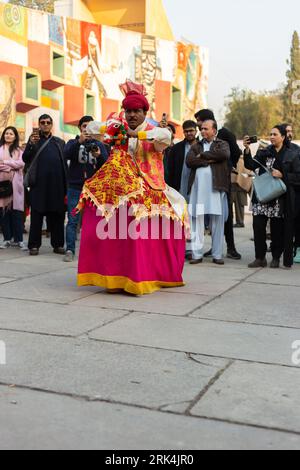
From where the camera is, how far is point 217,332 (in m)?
4.69

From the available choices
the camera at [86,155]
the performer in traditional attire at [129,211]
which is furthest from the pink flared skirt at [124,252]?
the camera at [86,155]

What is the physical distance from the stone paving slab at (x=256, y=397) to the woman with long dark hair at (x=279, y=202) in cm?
430

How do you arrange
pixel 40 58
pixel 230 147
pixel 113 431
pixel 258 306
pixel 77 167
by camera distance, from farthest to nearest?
pixel 40 58
pixel 230 147
pixel 77 167
pixel 258 306
pixel 113 431

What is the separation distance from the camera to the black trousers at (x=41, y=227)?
8.92 meters

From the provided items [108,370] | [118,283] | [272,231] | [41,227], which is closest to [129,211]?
[118,283]

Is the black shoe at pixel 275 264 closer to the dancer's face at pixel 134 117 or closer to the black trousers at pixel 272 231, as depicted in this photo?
the black trousers at pixel 272 231

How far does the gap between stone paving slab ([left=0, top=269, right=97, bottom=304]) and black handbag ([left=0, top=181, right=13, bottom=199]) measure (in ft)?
9.22

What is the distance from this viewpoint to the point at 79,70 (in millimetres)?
26938

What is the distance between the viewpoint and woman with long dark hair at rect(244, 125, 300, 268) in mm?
7938

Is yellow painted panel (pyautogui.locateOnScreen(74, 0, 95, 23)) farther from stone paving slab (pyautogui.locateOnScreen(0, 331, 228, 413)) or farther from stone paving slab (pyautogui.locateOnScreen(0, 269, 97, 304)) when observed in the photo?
stone paving slab (pyautogui.locateOnScreen(0, 331, 228, 413))

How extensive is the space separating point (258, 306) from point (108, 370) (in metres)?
2.35

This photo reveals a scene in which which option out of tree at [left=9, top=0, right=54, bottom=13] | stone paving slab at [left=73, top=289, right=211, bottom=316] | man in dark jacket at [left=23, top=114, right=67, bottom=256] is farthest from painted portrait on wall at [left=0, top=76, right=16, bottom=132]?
tree at [left=9, top=0, right=54, bottom=13]

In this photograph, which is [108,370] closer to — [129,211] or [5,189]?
[129,211]
